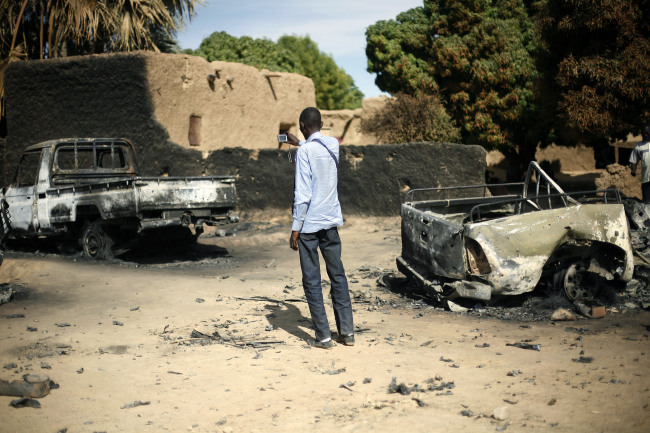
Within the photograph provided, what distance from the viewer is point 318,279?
496 cm

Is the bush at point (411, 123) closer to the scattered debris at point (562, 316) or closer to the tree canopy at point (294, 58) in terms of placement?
the scattered debris at point (562, 316)

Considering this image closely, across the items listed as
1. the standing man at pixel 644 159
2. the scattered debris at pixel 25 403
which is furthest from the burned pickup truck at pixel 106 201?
the standing man at pixel 644 159

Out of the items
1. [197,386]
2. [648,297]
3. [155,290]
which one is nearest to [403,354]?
[197,386]

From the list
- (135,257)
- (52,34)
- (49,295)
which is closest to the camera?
(49,295)

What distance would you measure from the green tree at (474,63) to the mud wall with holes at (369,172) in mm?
8506

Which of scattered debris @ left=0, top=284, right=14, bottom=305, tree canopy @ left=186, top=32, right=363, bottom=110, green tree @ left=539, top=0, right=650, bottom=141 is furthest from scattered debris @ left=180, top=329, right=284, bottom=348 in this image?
tree canopy @ left=186, top=32, right=363, bottom=110

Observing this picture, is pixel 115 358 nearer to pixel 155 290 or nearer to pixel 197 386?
pixel 197 386

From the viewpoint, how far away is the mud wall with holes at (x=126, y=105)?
13.4 m

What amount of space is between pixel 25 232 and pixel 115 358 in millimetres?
6427

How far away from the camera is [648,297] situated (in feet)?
20.4

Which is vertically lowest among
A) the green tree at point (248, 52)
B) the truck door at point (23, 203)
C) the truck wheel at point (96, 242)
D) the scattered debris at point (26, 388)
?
the scattered debris at point (26, 388)

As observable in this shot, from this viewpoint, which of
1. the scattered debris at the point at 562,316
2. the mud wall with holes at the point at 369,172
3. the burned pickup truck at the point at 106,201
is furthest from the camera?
the mud wall with holes at the point at 369,172

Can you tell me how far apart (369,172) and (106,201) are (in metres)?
5.91

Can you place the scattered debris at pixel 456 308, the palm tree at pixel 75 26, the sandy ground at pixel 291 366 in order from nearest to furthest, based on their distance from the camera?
the sandy ground at pixel 291 366, the scattered debris at pixel 456 308, the palm tree at pixel 75 26
